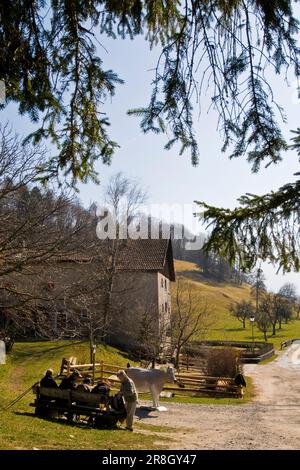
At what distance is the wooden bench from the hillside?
3301cm

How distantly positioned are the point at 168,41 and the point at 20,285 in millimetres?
11588

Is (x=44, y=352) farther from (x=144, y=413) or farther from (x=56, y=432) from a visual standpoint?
(x=56, y=432)

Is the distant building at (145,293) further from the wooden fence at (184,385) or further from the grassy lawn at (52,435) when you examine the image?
the grassy lawn at (52,435)

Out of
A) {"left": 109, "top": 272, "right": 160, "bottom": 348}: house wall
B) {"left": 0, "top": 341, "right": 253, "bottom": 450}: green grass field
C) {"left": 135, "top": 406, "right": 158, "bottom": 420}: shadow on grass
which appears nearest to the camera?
{"left": 0, "top": 341, "right": 253, "bottom": 450}: green grass field

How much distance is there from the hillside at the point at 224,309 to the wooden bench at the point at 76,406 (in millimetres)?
33011

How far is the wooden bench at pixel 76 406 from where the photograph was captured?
40.3 feet

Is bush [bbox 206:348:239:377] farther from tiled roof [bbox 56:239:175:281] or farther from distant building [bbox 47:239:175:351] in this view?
tiled roof [bbox 56:239:175:281]

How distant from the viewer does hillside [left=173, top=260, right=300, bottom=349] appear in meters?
69.9

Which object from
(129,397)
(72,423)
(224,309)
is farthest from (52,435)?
(224,309)

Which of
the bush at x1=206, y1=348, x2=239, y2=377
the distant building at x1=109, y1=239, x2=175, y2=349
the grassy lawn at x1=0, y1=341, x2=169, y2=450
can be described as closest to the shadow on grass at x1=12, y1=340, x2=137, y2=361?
the distant building at x1=109, y1=239, x2=175, y2=349

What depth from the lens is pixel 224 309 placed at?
10256 centimetres

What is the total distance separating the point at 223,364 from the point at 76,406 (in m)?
17.4

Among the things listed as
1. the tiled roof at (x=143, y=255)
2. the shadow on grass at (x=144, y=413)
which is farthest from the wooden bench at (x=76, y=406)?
the tiled roof at (x=143, y=255)
